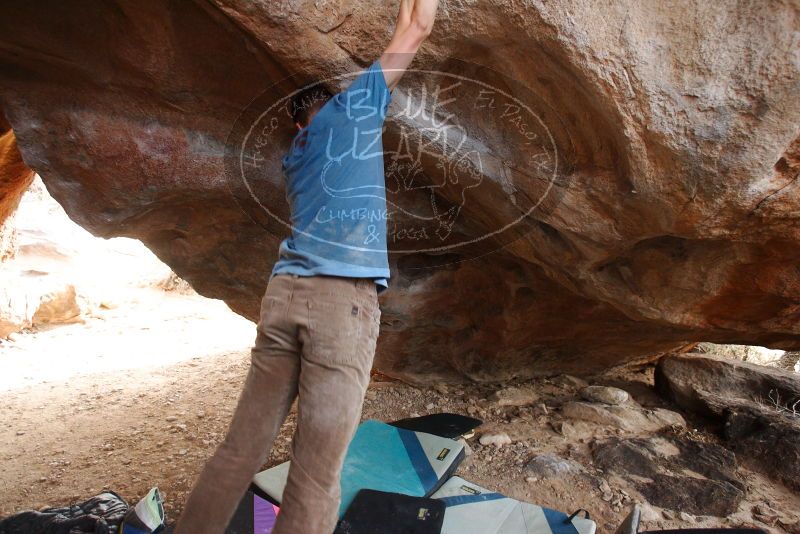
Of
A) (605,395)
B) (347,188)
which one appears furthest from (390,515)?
(605,395)

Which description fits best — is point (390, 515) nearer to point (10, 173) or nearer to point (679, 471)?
point (679, 471)

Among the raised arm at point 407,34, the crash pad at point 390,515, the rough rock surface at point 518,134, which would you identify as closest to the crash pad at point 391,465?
the crash pad at point 390,515

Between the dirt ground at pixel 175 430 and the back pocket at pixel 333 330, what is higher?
the back pocket at pixel 333 330

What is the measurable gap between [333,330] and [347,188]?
0.44 meters

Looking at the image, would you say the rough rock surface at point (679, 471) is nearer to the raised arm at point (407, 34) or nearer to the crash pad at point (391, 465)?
the crash pad at point (391, 465)

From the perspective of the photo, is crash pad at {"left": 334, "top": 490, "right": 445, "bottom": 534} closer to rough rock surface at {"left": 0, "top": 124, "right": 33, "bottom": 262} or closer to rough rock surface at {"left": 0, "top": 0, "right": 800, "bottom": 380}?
rough rock surface at {"left": 0, "top": 0, "right": 800, "bottom": 380}

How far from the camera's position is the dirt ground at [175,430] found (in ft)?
8.54

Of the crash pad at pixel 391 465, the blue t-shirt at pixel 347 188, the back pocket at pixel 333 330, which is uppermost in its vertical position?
the blue t-shirt at pixel 347 188

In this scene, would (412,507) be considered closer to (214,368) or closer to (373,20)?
(373,20)

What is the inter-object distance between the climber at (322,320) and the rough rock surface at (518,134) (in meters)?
0.35

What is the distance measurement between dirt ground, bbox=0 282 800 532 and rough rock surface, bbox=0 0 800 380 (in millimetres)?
849

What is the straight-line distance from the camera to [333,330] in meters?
1.54

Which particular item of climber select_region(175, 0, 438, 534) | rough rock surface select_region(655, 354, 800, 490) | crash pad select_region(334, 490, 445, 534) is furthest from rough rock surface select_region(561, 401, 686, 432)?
climber select_region(175, 0, 438, 534)

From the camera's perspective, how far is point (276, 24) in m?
1.75
